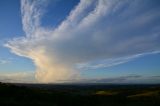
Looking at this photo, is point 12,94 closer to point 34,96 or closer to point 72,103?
point 34,96

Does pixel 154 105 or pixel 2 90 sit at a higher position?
pixel 2 90

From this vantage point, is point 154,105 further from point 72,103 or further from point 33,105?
point 33,105

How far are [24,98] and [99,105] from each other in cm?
994

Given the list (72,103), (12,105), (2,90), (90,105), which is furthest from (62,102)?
(2,90)

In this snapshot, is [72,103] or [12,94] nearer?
[72,103]

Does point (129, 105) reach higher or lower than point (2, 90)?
lower

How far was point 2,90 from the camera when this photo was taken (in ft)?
121

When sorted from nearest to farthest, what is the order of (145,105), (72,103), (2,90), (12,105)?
(12,105), (72,103), (145,105), (2,90)

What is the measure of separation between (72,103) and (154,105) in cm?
1095

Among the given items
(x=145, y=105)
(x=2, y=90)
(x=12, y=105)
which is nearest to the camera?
(x=12, y=105)

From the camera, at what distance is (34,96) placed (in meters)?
35.6

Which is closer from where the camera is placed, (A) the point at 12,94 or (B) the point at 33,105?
(B) the point at 33,105

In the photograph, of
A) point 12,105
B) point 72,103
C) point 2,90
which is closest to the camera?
point 12,105

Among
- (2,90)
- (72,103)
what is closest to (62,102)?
(72,103)
